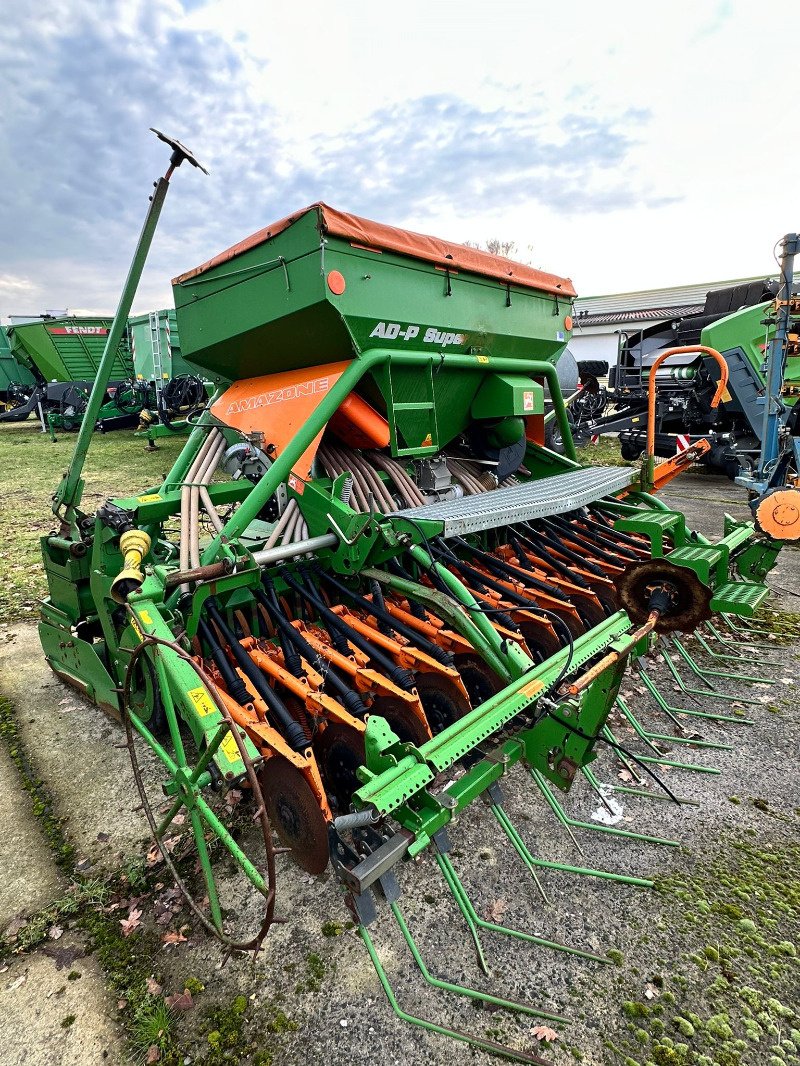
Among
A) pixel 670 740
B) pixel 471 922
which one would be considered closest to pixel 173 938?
pixel 471 922

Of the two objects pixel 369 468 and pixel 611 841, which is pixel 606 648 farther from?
pixel 369 468

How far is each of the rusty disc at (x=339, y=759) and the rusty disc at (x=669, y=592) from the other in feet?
6.14

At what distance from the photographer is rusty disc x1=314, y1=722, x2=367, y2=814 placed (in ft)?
7.98

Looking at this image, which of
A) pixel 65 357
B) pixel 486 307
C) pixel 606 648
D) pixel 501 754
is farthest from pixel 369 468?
pixel 65 357

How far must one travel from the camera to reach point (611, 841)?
2557 mm

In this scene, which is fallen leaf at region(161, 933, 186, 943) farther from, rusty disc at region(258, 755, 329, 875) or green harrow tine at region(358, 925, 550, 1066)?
green harrow tine at region(358, 925, 550, 1066)

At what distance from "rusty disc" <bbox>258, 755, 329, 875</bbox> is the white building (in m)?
30.3

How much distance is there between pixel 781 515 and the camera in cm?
397

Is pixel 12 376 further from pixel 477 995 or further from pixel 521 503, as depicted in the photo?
pixel 477 995

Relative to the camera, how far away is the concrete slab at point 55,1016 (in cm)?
180

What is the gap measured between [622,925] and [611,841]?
0.43 m

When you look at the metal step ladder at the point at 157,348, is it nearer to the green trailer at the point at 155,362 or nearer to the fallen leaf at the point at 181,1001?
the green trailer at the point at 155,362

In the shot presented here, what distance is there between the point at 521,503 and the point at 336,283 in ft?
5.64

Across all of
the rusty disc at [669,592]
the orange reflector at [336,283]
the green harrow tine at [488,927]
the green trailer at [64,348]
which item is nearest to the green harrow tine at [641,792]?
the green harrow tine at [488,927]
